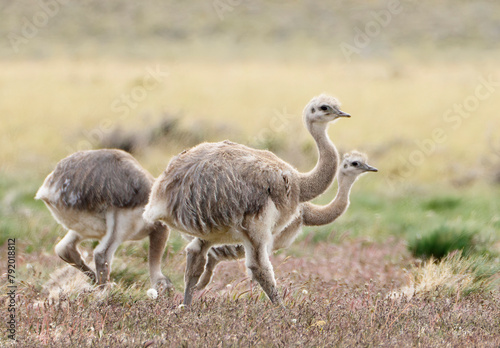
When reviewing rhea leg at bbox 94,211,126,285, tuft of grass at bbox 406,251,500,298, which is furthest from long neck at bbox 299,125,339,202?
rhea leg at bbox 94,211,126,285

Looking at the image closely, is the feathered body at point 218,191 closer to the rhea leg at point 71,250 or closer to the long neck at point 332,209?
the long neck at point 332,209

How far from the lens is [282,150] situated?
18.4 metres

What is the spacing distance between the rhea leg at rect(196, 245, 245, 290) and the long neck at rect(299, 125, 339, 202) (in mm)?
870

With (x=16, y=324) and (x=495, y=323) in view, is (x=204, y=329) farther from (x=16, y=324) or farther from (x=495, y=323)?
(x=495, y=323)

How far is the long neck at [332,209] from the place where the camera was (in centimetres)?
673

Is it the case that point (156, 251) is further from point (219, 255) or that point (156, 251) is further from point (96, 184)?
point (96, 184)

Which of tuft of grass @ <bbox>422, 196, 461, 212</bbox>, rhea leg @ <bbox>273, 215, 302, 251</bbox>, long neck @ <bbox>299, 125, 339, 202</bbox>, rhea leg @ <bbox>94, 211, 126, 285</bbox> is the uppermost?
long neck @ <bbox>299, 125, 339, 202</bbox>

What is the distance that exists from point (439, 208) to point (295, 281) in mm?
7011

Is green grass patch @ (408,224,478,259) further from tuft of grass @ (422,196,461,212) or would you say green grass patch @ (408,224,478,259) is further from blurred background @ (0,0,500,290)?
tuft of grass @ (422,196,461,212)

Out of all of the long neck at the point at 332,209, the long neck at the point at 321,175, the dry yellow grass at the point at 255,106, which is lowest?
the dry yellow grass at the point at 255,106

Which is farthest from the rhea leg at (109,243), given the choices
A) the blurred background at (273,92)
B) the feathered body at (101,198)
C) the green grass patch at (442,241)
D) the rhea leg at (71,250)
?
the green grass patch at (442,241)

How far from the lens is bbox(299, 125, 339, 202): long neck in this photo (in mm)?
6188

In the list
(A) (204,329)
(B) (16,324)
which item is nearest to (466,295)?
(A) (204,329)

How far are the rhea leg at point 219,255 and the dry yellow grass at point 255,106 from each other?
9589mm
